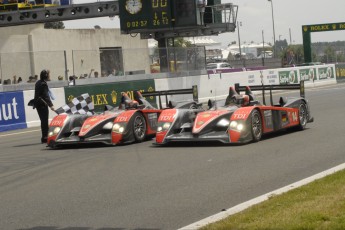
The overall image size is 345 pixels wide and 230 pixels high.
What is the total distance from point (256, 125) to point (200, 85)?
56.8ft

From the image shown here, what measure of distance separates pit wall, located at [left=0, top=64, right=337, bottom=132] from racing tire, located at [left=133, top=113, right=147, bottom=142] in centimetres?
158

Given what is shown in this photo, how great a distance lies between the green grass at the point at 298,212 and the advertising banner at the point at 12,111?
13.9 meters

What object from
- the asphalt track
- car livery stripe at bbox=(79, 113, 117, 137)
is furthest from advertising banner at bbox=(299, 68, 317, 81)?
car livery stripe at bbox=(79, 113, 117, 137)

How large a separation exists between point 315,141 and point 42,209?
6.13 m

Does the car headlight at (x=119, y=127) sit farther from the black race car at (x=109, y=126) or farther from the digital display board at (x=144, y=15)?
the digital display board at (x=144, y=15)

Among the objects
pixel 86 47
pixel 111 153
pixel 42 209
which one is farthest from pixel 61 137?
pixel 86 47

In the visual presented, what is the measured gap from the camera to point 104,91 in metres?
23.3

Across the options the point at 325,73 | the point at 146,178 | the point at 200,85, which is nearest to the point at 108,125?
the point at 146,178

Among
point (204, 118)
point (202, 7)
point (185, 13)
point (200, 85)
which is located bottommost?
point (204, 118)

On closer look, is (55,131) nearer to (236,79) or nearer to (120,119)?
(120,119)

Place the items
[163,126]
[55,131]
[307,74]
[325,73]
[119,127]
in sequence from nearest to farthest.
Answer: [163,126]
[119,127]
[55,131]
[307,74]
[325,73]

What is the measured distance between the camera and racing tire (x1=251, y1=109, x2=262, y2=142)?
12.3 m

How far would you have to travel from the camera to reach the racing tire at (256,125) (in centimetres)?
1227

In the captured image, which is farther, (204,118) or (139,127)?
(139,127)
